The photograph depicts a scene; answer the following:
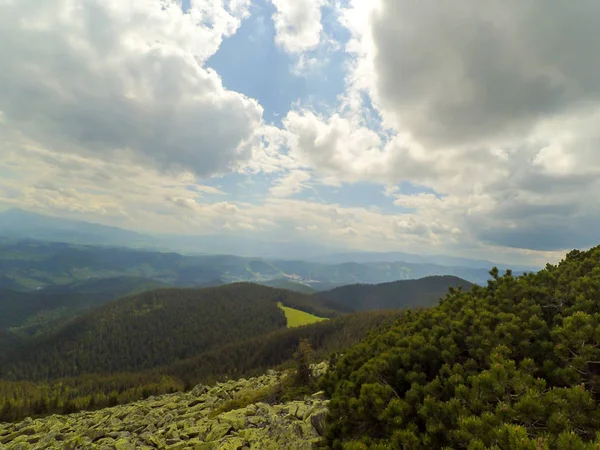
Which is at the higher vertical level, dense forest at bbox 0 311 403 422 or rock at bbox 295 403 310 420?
rock at bbox 295 403 310 420

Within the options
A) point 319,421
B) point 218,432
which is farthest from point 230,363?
point 319,421

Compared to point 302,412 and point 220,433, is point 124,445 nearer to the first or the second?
point 220,433

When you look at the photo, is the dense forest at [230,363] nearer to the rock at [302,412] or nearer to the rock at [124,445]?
the rock at [124,445]

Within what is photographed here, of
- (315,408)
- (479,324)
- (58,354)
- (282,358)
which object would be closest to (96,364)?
(58,354)

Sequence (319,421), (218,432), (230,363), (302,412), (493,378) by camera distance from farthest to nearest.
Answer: (230,363) → (302,412) → (218,432) → (319,421) → (493,378)

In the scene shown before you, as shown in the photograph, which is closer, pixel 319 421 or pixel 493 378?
pixel 493 378

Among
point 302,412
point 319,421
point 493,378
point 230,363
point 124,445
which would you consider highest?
point 493,378

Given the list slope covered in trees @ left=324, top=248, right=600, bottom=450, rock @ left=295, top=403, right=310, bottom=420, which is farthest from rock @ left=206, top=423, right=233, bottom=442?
slope covered in trees @ left=324, top=248, right=600, bottom=450

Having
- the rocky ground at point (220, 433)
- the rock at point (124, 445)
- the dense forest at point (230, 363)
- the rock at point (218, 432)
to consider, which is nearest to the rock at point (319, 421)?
the rocky ground at point (220, 433)

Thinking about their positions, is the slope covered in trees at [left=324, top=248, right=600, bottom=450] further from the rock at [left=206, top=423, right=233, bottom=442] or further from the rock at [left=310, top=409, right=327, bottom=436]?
the rock at [left=206, top=423, right=233, bottom=442]

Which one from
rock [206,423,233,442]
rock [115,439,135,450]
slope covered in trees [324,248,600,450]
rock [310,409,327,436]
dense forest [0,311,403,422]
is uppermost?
slope covered in trees [324,248,600,450]
